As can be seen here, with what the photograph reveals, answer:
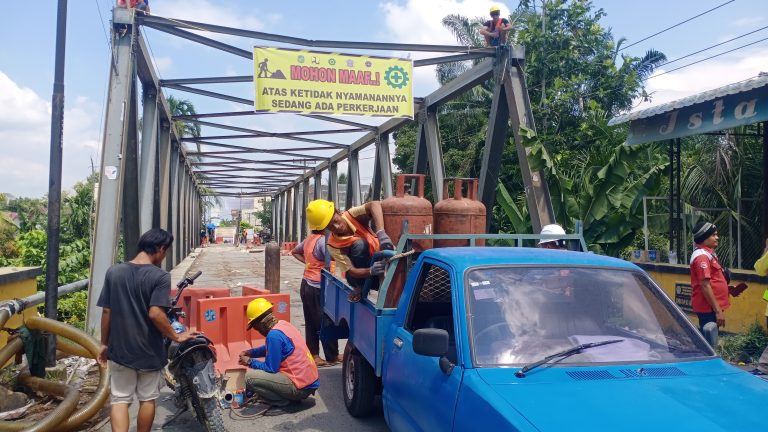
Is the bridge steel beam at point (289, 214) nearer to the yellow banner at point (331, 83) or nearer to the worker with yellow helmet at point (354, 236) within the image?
the yellow banner at point (331, 83)

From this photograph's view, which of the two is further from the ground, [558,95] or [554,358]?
[558,95]

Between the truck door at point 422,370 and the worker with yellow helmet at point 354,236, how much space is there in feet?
3.06

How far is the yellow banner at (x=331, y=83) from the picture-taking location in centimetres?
1089

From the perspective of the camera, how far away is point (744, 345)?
7980 mm

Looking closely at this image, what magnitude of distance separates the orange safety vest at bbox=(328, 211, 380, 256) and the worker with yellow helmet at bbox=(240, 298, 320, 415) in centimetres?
95

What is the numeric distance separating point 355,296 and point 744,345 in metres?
→ 5.34

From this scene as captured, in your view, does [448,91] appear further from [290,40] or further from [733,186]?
[733,186]

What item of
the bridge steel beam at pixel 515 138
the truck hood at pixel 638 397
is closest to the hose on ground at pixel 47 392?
the truck hood at pixel 638 397

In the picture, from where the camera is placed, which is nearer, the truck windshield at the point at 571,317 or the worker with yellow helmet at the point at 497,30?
the truck windshield at the point at 571,317

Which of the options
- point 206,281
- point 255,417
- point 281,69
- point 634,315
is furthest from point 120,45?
point 206,281

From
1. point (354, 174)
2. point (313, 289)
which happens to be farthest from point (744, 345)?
point (354, 174)

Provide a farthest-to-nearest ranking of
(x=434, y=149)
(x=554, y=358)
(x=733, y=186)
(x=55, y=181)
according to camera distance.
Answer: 1. (x=434, y=149)
2. (x=733, y=186)
3. (x=55, y=181)
4. (x=554, y=358)

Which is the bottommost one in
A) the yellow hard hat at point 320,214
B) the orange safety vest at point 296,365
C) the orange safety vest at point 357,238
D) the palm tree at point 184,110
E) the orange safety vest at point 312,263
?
the orange safety vest at point 296,365

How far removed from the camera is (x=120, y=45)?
9.45 metres
